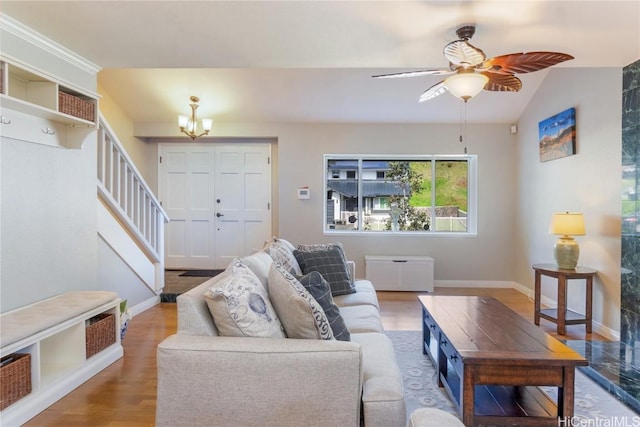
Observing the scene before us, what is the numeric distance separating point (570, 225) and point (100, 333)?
163 inches

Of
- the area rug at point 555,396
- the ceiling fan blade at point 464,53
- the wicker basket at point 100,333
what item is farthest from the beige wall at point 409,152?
the ceiling fan blade at point 464,53

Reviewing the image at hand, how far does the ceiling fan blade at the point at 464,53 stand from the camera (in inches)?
80.6

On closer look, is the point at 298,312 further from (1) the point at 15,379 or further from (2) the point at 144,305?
(2) the point at 144,305

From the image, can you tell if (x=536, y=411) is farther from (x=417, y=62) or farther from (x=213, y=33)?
(x=213, y=33)

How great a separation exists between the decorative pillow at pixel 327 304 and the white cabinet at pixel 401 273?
3252mm

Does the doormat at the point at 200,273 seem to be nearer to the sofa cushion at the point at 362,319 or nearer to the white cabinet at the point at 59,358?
the white cabinet at the point at 59,358

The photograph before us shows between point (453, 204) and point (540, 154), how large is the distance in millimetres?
1409

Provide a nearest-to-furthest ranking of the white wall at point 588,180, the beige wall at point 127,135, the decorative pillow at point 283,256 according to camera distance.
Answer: the decorative pillow at point 283,256
the white wall at point 588,180
the beige wall at point 127,135

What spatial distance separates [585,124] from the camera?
145 inches

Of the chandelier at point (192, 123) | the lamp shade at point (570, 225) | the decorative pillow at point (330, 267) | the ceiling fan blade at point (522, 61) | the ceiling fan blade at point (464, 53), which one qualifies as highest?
the chandelier at point (192, 123)

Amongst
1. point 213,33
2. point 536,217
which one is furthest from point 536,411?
point 536,217

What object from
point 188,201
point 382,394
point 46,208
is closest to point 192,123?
point 188,201

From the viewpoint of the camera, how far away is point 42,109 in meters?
2.26

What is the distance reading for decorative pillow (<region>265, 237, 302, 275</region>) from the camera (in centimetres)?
284
